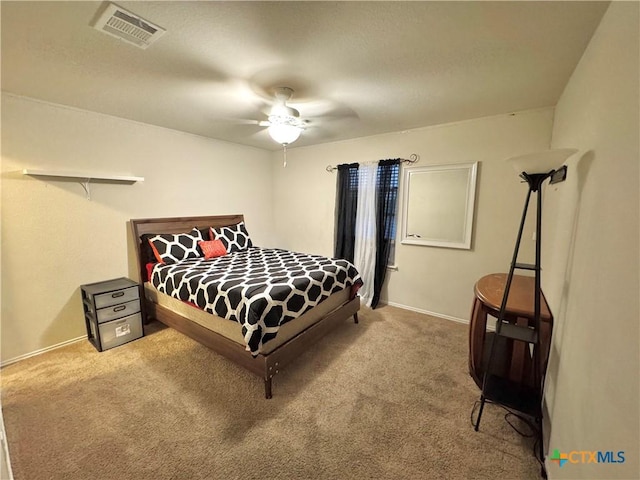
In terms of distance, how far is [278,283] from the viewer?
2.17 m

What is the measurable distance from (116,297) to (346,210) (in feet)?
9.47

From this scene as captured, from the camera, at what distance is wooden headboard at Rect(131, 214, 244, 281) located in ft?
9.63

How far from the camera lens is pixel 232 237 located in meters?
3.61

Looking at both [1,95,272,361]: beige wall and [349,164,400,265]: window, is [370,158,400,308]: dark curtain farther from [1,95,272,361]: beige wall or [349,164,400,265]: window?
[1,95,272,361]: beige wall

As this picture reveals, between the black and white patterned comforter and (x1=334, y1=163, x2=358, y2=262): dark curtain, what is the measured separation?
881 mm

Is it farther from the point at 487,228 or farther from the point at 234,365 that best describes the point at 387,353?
the point at 487,228

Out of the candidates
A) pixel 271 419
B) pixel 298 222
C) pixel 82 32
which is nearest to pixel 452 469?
pixel 271 419

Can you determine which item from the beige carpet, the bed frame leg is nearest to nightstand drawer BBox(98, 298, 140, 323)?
the beige carpet

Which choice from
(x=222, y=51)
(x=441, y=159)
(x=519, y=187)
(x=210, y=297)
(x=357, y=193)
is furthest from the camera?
(x=357, y=193)

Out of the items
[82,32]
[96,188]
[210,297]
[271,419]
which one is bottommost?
[271,419]

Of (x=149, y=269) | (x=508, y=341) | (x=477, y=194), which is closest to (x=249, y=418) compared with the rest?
(x=508, y=341)

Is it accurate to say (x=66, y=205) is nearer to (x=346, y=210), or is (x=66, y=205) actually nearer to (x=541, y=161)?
(x=346, y=210)

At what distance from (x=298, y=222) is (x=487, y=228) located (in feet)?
9.01

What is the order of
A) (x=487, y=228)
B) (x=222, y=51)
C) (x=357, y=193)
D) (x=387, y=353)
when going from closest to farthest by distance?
(x=222, y=51) < (x=387, y=353) < (x=487, y=228) < (x=357, y=193)
